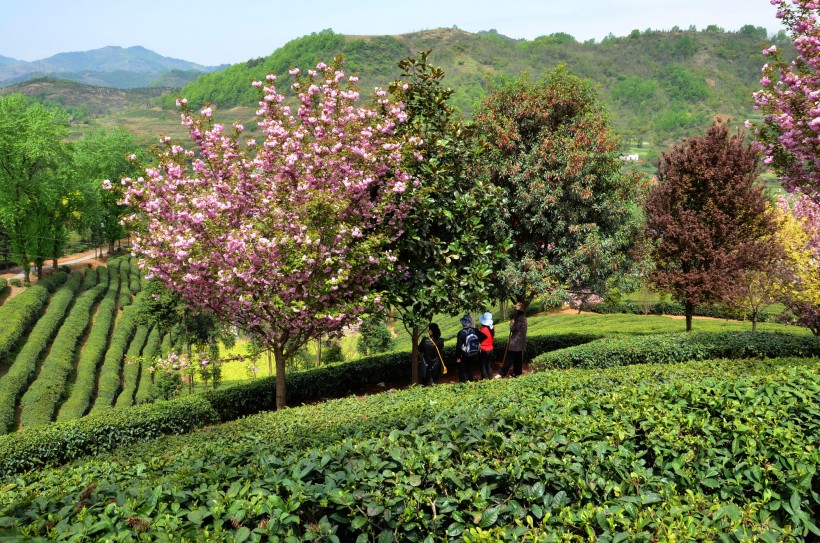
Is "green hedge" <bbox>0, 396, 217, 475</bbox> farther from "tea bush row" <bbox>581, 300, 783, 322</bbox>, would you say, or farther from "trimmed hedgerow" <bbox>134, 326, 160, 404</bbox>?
"tea bush row" <bbox>581, 300, 783, 322</bbox>

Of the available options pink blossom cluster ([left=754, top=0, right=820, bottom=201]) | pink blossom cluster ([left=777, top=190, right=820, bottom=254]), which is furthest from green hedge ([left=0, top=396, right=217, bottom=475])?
pink blossom cluster ([left=777, top=190, right=820, bottom=254])

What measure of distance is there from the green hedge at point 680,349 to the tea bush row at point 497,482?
7.44m

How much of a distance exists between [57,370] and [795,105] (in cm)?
4060

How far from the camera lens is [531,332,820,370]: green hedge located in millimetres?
12602

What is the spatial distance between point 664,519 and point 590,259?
43.2 ft

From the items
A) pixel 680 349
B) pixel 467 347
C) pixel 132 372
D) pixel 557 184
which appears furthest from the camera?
pixel 132 372

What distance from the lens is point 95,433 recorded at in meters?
11.0

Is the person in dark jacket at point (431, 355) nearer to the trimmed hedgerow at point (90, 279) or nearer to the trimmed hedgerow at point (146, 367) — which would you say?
the trimmed hedgerow at point (146, 367)

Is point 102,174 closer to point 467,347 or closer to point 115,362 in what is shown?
point 115,362

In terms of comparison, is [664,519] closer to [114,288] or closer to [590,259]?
[590,259]

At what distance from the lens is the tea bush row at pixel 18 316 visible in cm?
3631

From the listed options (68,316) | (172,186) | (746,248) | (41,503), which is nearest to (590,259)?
(746,248)

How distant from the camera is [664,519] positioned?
363 centimetres

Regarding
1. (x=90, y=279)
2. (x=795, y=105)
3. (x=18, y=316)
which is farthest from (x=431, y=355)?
(x=90, y=279)
